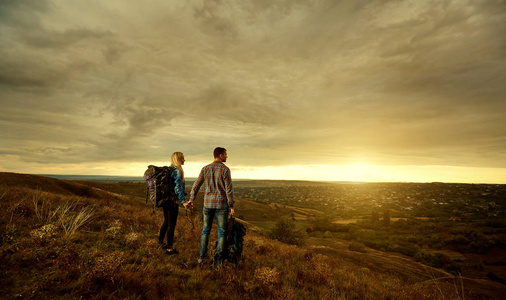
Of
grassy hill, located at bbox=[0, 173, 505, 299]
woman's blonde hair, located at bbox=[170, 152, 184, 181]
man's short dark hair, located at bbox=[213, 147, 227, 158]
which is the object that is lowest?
grassy hill, located at bbox=[0, 173, 505, 299]

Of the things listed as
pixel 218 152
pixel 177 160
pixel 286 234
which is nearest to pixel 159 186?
pixel 177 160

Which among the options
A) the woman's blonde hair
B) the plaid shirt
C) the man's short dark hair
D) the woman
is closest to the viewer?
the plaid shirt

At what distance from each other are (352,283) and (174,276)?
570 cm

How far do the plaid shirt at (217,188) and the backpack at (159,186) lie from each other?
989 millimetres

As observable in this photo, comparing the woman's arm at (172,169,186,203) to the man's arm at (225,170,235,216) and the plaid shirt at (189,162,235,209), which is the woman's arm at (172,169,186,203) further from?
the man's arm at (225,170,235,216)

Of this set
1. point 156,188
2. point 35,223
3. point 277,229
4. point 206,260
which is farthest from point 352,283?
point 277,229

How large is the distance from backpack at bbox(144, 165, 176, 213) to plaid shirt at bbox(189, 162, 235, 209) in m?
0.99

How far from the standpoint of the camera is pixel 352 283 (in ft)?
21.8

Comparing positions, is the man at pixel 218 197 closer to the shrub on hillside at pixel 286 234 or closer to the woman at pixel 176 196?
the woman at pixel 176 196

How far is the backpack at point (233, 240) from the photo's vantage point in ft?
17.4

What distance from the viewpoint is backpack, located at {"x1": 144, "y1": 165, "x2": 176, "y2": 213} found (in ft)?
18.6

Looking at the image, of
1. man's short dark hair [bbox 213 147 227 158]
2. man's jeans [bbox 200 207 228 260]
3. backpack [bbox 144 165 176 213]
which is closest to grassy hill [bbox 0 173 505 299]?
man's jeans [bbox 200 207 228 260]

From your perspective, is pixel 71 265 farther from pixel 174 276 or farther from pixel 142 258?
pixel 174 276

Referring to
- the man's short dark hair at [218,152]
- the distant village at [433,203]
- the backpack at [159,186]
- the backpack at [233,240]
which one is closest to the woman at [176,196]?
the backpack at [159,186]
